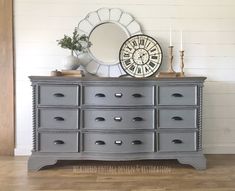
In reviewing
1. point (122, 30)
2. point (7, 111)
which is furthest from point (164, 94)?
point (7, 111)

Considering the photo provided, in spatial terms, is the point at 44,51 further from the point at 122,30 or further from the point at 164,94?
the point at 164,94

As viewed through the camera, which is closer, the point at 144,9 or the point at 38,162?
the point at 38,162

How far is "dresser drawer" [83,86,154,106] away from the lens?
2.75 metres

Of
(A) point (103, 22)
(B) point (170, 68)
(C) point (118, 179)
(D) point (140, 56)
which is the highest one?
(A) point (103, 22)

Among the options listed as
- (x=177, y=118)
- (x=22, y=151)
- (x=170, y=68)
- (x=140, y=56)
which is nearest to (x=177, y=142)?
(x=177, y=118)

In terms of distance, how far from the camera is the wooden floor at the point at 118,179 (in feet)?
7.77

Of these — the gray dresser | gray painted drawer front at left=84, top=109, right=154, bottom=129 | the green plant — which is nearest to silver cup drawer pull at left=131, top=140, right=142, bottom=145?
the gray dresser

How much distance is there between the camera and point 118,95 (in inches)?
108

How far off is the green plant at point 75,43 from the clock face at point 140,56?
381 mm

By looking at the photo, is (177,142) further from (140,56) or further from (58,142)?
(58,142)

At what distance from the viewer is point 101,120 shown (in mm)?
2768

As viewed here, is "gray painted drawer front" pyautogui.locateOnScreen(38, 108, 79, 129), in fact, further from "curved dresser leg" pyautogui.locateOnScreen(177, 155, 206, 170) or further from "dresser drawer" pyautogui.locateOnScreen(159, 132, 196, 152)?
"curved dresser leg" pyautogui.locateOnScreen(177, 155, 206, 170)

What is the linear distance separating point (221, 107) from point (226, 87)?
22cm

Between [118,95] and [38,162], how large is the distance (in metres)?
0.94
